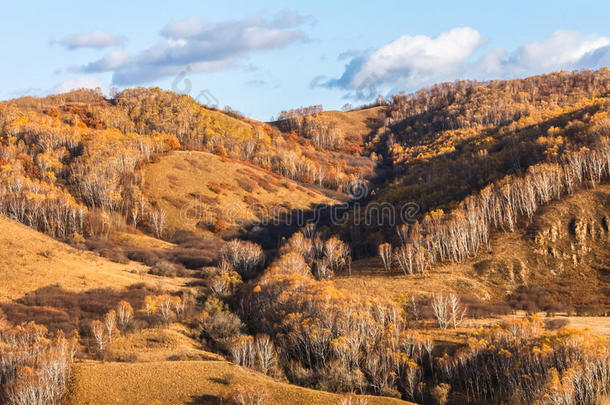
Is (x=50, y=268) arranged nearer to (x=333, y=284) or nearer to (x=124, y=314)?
(x=124, y=314)

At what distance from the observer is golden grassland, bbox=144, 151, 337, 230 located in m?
137

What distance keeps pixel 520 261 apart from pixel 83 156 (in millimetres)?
119067

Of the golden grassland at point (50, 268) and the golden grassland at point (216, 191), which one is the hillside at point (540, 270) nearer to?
the golden grassland at point (50, 268)

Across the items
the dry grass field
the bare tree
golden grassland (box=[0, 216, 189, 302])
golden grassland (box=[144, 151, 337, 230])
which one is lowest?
the dry grass field

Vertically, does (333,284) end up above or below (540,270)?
above

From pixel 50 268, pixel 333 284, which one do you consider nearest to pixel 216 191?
pixel 50 268

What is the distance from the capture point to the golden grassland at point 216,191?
13662cm

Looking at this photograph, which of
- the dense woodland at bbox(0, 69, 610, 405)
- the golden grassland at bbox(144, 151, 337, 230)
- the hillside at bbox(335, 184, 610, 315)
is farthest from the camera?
the golden grassland at bbox(144, 151, 337, 230)

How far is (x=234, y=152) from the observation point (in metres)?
199

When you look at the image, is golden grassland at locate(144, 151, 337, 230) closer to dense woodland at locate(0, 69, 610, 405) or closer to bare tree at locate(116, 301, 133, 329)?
dense woodland at locate(0, 69, 610, 405)

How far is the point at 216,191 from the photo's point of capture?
147 metres

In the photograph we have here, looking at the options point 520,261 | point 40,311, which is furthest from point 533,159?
point 40,311

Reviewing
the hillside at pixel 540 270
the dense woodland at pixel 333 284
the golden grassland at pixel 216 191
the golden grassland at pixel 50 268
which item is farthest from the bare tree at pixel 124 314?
the golden grassland at pixel 216 191

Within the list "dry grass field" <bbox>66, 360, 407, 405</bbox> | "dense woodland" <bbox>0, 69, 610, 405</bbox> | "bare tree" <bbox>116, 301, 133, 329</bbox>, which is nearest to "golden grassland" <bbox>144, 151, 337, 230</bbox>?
"dense woodland" <bbox>0, 69, 610, 405</bbox>
